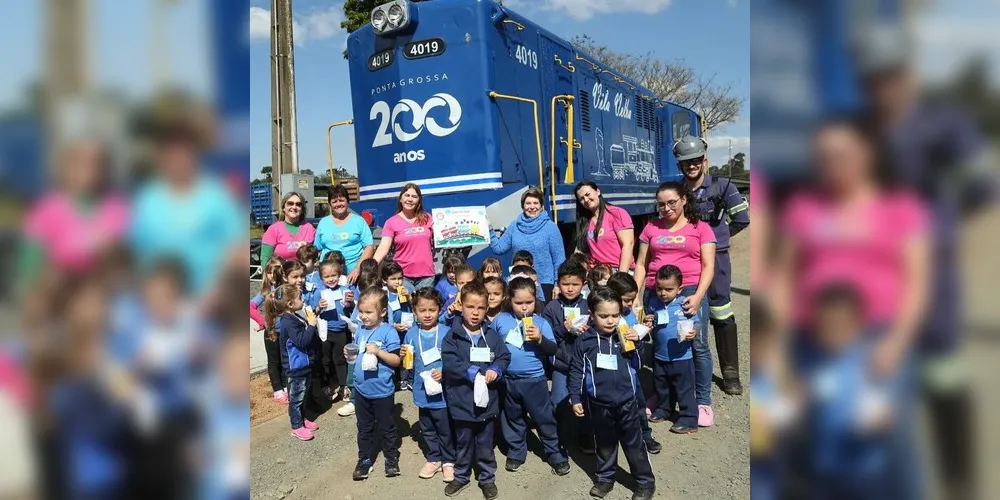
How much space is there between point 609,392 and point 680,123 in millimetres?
9435

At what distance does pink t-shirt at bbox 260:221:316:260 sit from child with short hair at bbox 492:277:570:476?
7.16 feet

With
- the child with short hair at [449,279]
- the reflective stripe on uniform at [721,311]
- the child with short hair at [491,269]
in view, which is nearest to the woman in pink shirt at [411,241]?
the child with short hair at [449,279]

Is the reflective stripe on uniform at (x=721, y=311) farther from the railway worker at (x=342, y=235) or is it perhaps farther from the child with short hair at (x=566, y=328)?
the railway worker at (x=342, y=235)

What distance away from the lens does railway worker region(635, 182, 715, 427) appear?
3938 millimetres

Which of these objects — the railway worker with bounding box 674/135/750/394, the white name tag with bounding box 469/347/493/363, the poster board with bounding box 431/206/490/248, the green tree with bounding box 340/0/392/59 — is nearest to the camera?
the white name tag with bounding box 469/347/493/363

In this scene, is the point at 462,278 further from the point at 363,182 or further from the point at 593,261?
the point at 363,182

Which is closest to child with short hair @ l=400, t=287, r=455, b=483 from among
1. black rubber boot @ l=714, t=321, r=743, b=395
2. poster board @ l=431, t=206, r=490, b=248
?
poster board @ l=431, t=206, r=490, b=248

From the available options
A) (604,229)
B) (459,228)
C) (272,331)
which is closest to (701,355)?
(604,229)

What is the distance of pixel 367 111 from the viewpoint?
634cm

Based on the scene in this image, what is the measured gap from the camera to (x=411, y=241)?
15.8 feet

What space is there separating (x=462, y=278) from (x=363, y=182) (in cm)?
263

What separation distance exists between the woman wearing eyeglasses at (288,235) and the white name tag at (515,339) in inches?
89.2

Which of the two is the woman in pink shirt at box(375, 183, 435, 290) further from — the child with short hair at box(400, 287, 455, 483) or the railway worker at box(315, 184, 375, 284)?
the child with short hair at box(400, 287, 455, 483)
